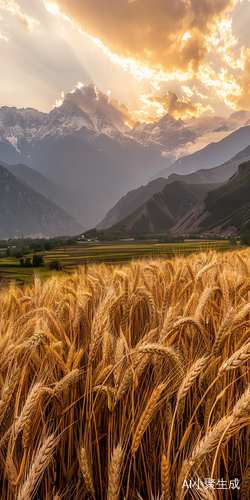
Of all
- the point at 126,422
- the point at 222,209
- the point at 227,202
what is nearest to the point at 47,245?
the point at 126,422

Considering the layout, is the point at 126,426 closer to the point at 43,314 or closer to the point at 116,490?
the point at 116,490

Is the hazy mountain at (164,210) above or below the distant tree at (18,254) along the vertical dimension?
above

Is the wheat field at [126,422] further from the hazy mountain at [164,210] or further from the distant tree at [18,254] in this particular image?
the hazy mountain at [164,210]

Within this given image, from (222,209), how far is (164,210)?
63.3 meters

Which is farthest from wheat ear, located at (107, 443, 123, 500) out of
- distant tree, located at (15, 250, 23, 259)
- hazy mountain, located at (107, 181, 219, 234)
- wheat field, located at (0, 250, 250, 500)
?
hazy mountain, located at (107, 181, 219, 234)

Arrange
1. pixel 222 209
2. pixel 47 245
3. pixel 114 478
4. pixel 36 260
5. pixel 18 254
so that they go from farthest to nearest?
pixel 222 209 < pixel 47 245 < pixel 18 254 < pixel 36 260 < pixel 114 478

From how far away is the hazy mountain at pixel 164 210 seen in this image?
139 metres

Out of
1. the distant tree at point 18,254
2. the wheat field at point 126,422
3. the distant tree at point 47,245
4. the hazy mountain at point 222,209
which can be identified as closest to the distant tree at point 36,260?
the distant tree at point 18,254

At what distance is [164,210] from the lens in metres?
159

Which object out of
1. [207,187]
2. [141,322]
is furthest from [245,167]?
[141,322]

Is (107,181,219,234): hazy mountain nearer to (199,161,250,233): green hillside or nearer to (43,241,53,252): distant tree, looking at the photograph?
(199,161,250,233): green hillside

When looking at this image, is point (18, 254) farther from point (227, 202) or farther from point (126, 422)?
point (227, 202)

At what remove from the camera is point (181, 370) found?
44.4 inches

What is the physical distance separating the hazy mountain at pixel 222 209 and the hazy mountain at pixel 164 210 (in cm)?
2778
